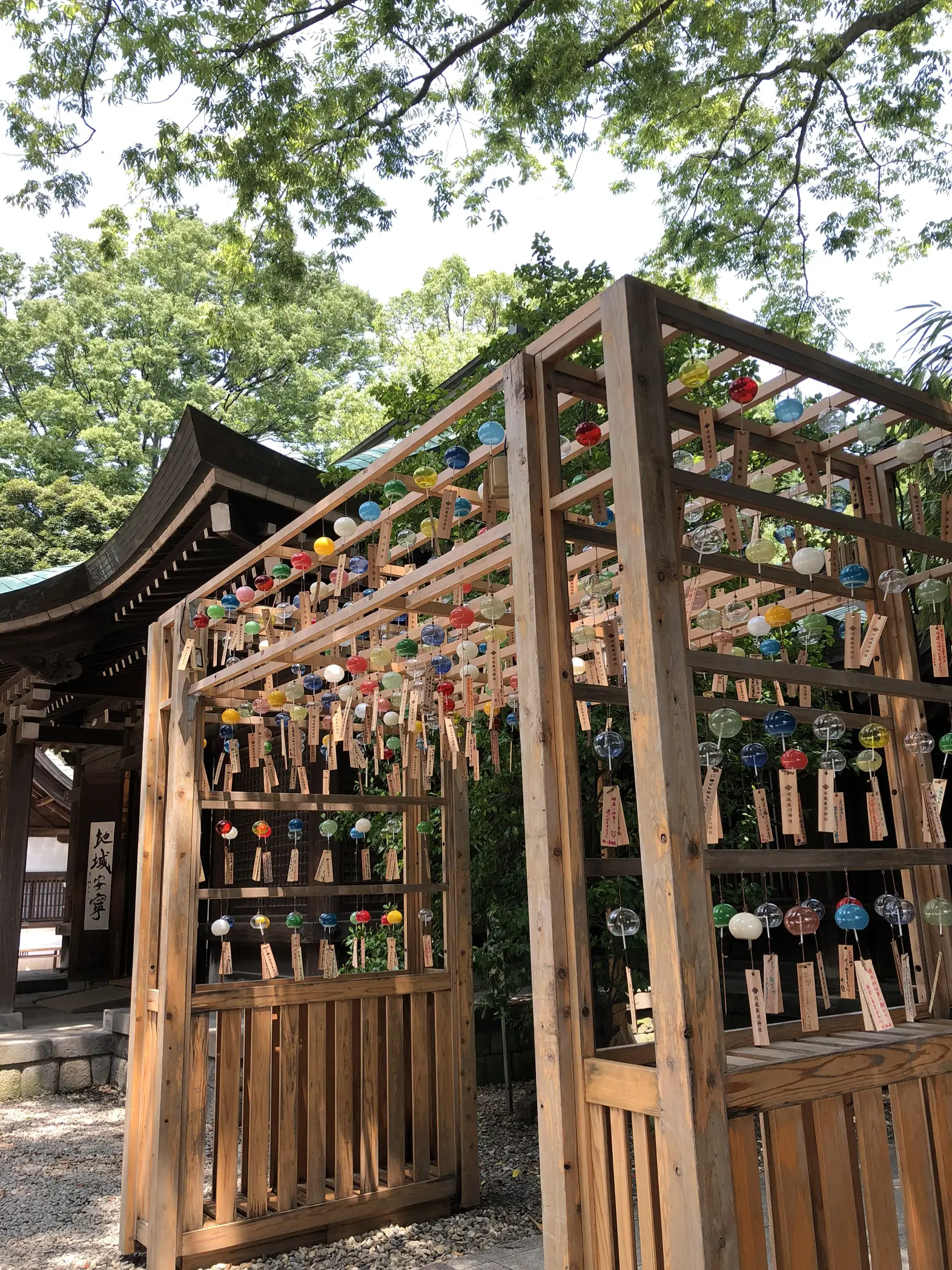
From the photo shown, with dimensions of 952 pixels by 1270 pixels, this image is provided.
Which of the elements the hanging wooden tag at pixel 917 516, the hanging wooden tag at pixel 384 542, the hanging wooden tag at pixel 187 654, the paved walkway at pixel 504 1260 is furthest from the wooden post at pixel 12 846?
the hanging wooden tag at pixel 917 516

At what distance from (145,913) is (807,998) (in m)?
3.10

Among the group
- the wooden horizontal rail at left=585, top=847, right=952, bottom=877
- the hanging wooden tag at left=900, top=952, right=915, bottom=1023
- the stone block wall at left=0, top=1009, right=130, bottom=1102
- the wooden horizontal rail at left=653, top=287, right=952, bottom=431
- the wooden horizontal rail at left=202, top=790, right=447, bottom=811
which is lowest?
the stone block wall at left=0, top=1009, right=130, bottom=1102

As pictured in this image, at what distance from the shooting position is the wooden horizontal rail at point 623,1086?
1.77 meters

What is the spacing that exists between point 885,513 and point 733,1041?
5.35 ft

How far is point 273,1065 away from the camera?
4297 millimetres

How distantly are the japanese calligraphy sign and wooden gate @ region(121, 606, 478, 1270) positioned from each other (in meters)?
6.47

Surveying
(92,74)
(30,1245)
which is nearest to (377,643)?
(30,1245)

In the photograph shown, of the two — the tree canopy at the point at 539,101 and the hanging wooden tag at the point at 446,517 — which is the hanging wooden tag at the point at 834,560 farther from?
the tree canopy at the point at 539,101

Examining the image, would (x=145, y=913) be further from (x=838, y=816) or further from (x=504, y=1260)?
(x=838, y=816)

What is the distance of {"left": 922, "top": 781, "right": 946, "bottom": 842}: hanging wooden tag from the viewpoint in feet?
8.32

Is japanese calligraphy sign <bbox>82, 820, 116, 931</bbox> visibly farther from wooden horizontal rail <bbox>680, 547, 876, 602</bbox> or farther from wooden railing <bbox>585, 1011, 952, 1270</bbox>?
wooden railing <bbox>585, 1011, 952, 1270</bbox>

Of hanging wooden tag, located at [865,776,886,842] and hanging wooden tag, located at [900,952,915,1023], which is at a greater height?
hanging wooden tag, located at [865,776,886,842]

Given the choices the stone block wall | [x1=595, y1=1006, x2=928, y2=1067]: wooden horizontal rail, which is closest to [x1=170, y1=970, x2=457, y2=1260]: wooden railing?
[x1=595, y1=1006, x2=928, y2=1067]: wooden horizontal rail

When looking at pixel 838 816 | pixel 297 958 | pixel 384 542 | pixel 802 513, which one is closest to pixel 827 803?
pixel 838 816
